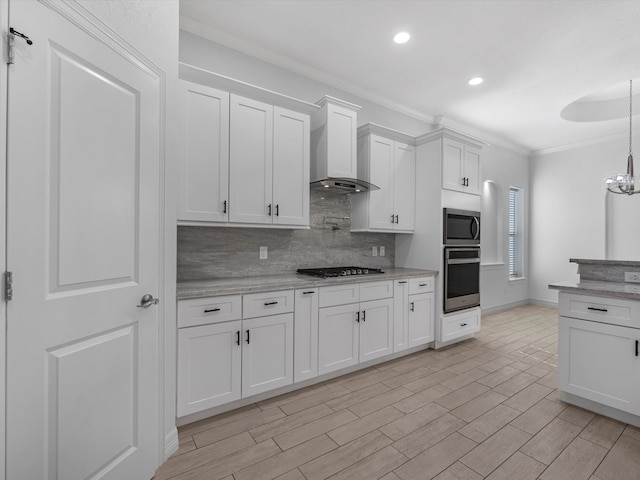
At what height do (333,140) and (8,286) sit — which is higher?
(333,140)

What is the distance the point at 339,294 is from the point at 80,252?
2.01m

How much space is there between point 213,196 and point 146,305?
111 centimetres

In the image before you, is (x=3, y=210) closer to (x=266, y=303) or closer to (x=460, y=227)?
(x=266, y=303)

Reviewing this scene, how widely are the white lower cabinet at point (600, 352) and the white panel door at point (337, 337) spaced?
1.67 m

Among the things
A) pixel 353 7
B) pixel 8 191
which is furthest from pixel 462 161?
pixel 8 191

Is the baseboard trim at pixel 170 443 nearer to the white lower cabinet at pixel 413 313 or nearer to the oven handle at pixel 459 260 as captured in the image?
the white lower cabinet at pixel 413 313

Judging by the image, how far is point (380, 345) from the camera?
10.5 ft

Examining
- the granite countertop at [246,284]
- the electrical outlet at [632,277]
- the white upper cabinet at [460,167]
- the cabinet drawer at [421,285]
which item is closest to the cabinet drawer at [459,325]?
the cabinet drawer at [421,285]

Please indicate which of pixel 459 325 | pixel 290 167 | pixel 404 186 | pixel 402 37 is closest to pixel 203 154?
pixel 290 167

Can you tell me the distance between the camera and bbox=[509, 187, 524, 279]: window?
6.26 m

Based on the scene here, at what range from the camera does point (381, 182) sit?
364 centimetres

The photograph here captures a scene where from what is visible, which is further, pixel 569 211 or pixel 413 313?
pixel 569 211

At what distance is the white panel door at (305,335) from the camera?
262 cm

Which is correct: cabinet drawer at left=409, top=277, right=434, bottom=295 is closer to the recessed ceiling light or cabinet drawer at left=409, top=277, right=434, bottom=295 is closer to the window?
the recessed ceiling light
